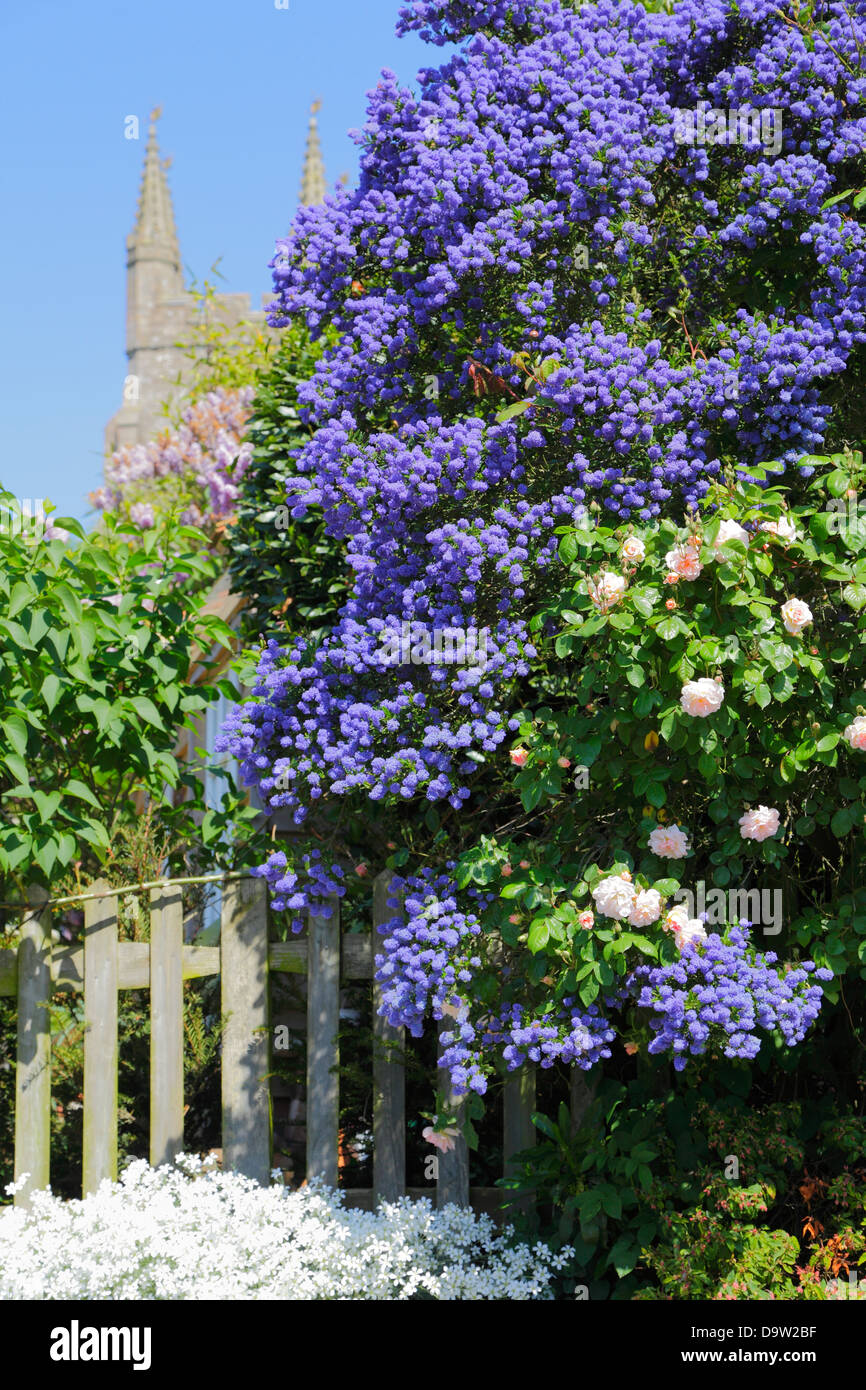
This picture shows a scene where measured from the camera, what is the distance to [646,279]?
417 centimetres

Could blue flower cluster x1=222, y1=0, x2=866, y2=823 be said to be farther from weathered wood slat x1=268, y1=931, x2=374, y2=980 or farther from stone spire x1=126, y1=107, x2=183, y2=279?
stone spire x1=126, y1=107, x2=183, y2=279

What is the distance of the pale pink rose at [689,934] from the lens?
3307 mm

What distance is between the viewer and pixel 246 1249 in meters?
3.77

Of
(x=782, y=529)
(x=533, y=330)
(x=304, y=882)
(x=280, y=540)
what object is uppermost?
(x=533, y=330)

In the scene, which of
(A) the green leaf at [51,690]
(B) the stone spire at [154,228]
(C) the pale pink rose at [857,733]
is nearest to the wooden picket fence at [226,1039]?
(A) the green leaf at [51,690]

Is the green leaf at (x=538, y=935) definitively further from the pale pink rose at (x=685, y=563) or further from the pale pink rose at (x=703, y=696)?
the pale pink rose at (x=685, y=563)

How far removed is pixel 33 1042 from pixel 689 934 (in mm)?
2360

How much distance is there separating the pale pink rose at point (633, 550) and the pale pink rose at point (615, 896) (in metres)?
0.83

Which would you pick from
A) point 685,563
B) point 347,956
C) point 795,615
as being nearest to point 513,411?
point 685,563

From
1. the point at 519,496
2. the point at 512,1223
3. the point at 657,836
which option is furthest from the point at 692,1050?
the point at 519,496

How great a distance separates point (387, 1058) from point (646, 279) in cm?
269

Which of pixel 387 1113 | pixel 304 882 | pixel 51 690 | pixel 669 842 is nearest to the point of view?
pixel 669 842

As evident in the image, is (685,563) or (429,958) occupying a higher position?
(685,563)

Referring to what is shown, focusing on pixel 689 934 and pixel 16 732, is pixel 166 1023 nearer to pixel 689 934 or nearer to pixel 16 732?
pixel 16 732
